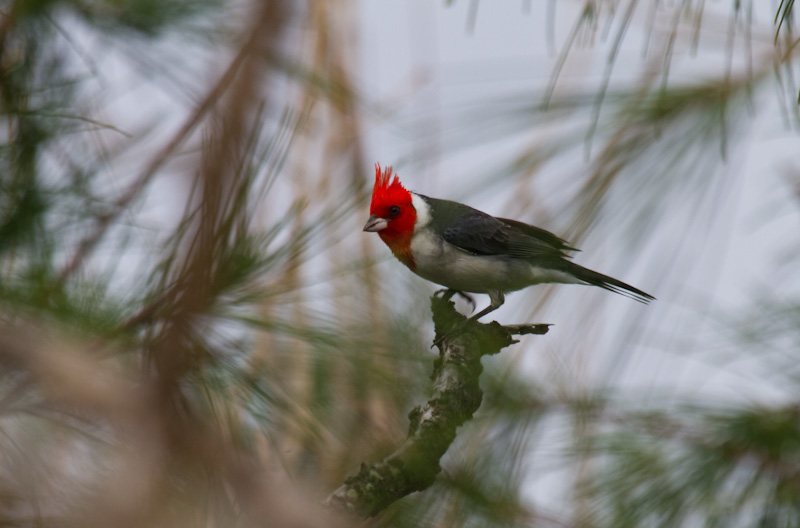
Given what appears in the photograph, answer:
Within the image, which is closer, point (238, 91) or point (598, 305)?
point (238, 91)

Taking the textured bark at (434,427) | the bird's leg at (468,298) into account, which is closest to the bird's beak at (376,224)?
the bird's leg at (468,298)

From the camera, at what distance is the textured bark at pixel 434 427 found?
55.9 inches

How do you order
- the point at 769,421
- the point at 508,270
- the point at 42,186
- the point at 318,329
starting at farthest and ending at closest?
the point at 508,270 < the point at 42,186 < the point at 769,421 < the point at 318,329

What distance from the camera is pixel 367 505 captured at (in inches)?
55.7

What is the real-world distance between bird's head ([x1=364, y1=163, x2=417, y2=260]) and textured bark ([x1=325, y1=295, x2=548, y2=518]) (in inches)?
34.0

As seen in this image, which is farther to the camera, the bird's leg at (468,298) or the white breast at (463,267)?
the bird's leg at (468,298)

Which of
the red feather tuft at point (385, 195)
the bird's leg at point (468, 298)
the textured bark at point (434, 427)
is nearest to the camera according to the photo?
the textured bark at point (434, 427)

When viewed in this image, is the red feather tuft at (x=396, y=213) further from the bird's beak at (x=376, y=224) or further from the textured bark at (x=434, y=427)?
the textured bark at (x=434, y=427)

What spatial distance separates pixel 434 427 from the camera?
5.09ft

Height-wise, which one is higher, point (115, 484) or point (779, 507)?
point (779, 507)

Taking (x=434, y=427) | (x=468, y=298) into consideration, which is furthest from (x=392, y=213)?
(x=434, y=427)

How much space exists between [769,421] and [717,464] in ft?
0.50

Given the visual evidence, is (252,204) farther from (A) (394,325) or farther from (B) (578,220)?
(B) (578,220)

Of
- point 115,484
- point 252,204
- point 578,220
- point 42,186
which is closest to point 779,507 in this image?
point 578,220
